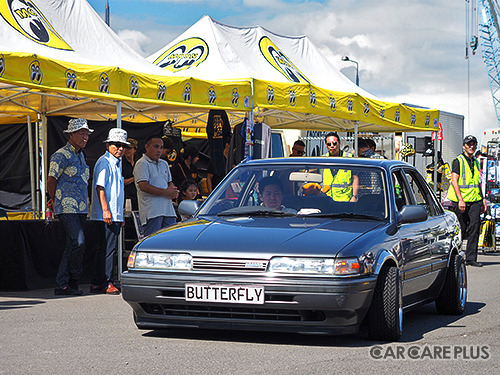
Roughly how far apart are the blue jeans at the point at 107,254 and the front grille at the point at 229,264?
397 centimetres

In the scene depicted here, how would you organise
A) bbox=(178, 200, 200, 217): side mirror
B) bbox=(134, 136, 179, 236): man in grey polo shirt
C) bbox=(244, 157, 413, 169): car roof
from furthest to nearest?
1. bbox=(134, 136, 179, 236): man in grey polo shirt
2. bbox=(244, 157, 413, 169): car roof
3. bbox=(178, 200, 200, 217): side mirror

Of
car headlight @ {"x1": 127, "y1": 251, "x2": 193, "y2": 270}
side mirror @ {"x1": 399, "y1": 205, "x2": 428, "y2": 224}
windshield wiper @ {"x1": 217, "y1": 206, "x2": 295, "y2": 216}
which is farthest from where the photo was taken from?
windshield wiper @ {"x1": 217, "y1": 206, "x2": 295, "y2": 216}

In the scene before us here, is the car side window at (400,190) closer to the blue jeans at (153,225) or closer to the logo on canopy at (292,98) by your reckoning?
the blue jeans at (153,225)

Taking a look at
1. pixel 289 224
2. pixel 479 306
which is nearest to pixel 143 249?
pixel 289 224

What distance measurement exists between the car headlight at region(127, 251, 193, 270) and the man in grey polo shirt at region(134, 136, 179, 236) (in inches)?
160

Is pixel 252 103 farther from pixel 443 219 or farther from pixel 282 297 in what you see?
pixel 282 297

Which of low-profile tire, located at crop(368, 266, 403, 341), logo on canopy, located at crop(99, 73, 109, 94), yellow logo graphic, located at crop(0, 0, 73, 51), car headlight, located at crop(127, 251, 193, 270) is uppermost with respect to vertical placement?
yellow logo graphic, located at crop(0, 0, 73, 51)

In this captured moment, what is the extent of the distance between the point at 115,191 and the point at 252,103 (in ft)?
11.5

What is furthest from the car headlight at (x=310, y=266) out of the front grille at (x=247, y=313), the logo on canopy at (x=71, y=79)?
the logo on canopy at (x=71, y=79)

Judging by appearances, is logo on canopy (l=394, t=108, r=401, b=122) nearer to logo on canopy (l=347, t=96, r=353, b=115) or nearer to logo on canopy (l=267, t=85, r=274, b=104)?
logo on canopy (l=347, t=96, r=353, b=115)

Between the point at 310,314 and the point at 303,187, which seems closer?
the point at 310,314

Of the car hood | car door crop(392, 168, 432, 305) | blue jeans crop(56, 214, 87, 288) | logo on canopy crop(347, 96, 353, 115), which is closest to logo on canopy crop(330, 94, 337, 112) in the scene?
logo on canopy crop(347, 96, 353, 115)

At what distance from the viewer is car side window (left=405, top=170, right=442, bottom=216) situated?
7.96m

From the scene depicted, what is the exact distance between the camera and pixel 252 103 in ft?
41.2
